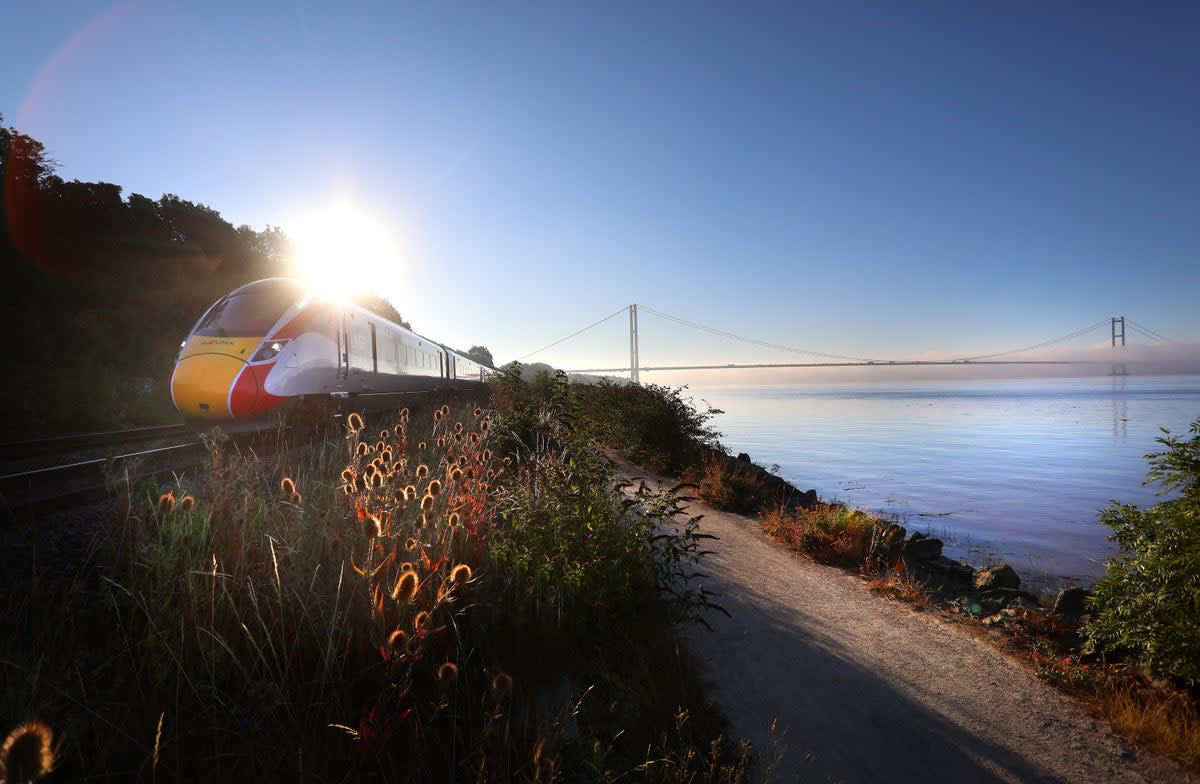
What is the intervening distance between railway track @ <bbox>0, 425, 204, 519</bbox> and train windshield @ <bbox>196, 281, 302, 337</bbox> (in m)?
1.68

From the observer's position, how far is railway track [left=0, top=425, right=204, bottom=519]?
12.5 feet

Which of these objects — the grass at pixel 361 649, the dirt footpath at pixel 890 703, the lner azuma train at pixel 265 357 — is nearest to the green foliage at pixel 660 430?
the lner azuma train at pixel 265 357

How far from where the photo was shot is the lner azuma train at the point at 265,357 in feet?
26.9

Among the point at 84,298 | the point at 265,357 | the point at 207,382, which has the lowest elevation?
the point at 207,382

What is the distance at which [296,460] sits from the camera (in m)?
5.79

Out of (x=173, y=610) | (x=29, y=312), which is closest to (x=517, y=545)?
(x=173, y=610)

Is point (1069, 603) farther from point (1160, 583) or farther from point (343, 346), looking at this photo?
point (343, 346)

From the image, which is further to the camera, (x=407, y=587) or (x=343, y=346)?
(x=343, y=346)

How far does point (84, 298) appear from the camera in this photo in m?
15.4

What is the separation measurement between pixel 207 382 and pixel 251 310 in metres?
1.33

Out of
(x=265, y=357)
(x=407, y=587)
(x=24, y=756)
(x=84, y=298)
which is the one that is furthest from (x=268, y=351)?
(x=84, y=298)

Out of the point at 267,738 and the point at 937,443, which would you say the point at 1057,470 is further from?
the point at 267,738

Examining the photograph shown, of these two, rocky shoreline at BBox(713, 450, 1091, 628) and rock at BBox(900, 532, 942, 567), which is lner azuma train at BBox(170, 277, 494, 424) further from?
rock at BBox(900, 532, 942, 567)

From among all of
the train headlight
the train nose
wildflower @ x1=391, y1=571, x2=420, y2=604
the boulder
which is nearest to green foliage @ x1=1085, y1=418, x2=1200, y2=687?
the boulder
